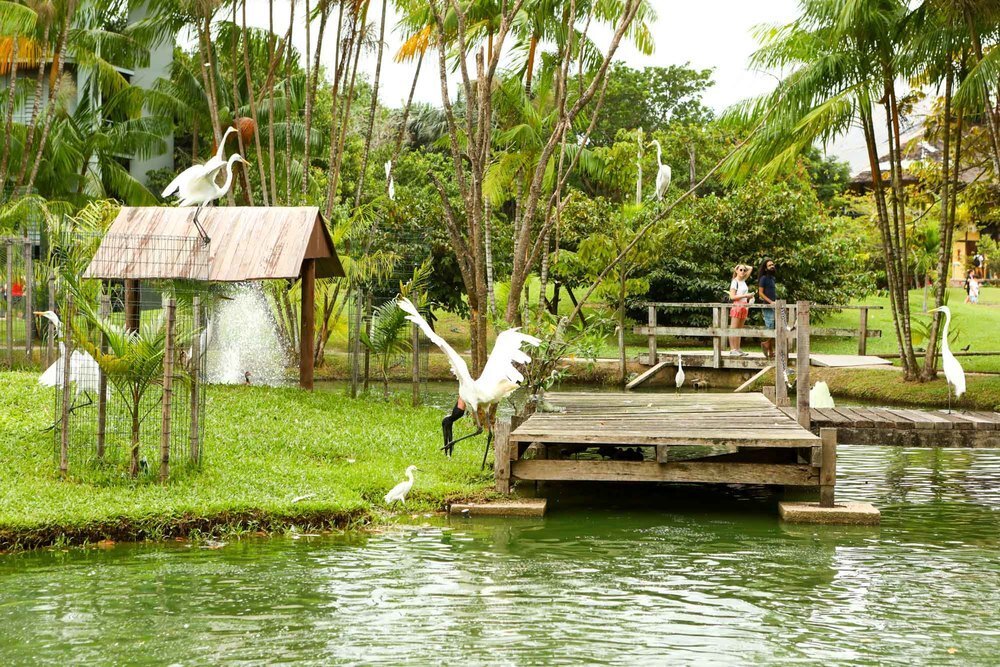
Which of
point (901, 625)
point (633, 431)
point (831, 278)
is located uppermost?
point (831, 278)

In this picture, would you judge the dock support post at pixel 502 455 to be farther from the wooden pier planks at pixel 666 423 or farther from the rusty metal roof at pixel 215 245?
the rusty metal roof at pixel 215 245

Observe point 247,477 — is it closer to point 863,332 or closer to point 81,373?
point 81,373

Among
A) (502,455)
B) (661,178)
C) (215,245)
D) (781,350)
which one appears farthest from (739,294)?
(502,455)

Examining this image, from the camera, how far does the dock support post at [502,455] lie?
10195 mm

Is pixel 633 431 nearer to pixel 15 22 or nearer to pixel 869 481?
pixel 869 481

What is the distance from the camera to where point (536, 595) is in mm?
7336

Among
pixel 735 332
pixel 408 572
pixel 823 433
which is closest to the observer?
pixel 408 572

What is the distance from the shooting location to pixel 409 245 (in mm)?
26391

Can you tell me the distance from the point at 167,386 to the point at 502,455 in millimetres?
2898

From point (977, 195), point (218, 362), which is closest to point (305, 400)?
point (218, 362)

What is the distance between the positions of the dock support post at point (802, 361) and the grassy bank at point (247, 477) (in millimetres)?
2991

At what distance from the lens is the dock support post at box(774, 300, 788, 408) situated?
12.3m

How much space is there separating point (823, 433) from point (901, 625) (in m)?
3.21

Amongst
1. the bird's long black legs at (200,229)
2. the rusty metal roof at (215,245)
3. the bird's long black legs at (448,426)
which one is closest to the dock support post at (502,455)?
the bird's long black legs at (448,426)
